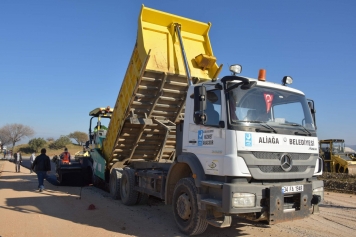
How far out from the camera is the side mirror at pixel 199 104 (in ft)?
18.1

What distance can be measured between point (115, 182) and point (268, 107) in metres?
5.57

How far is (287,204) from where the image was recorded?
529 centimetres

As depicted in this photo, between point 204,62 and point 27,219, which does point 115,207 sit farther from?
point 204,62

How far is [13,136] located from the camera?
68500 millimetres

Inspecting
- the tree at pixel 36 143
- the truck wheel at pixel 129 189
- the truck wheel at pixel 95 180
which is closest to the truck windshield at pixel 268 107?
the truck wheel at pixel 129 189

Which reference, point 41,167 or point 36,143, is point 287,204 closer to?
point 41,167

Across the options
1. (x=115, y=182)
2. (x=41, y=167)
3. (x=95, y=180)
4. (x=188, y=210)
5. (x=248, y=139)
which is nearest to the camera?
(x=248, y=139)

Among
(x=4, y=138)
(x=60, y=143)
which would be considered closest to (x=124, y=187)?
(x=60, y=143)

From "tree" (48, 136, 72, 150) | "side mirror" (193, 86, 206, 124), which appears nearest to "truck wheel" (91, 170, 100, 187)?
"side mirror" (193, 86, 206, 124)

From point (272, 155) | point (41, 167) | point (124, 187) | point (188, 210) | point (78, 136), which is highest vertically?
point (78, 136)

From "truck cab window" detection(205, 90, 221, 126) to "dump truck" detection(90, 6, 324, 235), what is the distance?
2 cm

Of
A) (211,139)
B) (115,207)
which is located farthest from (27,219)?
(211,139)

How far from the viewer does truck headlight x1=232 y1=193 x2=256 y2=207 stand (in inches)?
191

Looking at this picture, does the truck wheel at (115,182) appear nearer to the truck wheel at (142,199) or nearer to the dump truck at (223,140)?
the truck wheel at (142,199)
